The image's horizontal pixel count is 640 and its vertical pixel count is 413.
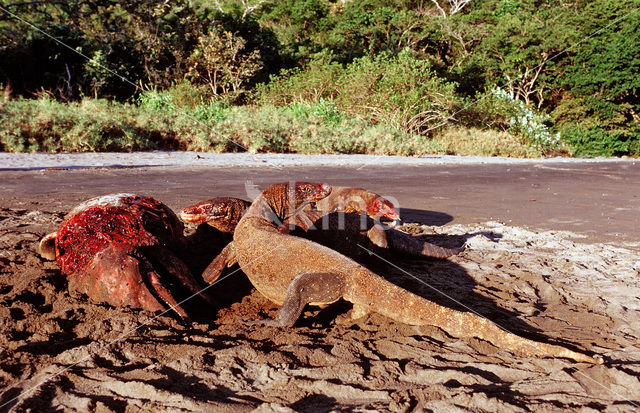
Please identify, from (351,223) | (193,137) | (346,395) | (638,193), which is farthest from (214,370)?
(193,137)

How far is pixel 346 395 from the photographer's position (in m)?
2.27

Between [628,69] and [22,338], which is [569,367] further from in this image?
[628,69]

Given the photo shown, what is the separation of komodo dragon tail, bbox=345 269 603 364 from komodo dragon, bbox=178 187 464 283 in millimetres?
1243

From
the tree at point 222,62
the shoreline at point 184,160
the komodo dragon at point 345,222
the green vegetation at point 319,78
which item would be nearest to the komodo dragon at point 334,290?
the komodo dragon at point 345,222

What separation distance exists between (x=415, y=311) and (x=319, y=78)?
2234cm

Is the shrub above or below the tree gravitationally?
below

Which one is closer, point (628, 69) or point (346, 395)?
point (346, 395)

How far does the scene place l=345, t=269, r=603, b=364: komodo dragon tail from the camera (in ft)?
9.61

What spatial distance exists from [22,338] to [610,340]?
12.0ft

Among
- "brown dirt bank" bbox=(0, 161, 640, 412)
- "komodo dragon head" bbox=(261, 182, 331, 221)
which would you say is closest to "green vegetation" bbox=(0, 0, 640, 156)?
"komodo dragon head" bbox=(261, 182, 331, 221)

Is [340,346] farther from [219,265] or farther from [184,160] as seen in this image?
[184,160]

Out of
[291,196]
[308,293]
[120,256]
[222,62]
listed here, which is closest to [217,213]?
[291,196]

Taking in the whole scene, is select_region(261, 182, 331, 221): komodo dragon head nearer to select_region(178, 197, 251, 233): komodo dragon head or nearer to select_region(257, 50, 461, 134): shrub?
select_region(178, 197, 251, 233): komodo dragon head

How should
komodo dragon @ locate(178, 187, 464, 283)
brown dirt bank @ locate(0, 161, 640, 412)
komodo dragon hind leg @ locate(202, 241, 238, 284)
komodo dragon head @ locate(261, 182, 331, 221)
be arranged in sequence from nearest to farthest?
brown dirt bank @ locate(0, 161, 640, 412)
komodo dragon hind leg @ locate(202, 241, 238, 284)
komodo dragon head @ locate(261, 182, 331, 221)
komodo dragon @ locate(178, 187, 464, 283)
